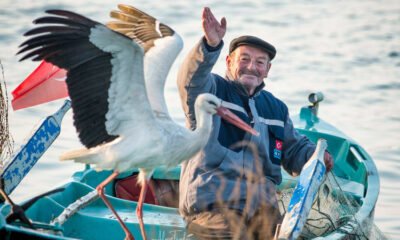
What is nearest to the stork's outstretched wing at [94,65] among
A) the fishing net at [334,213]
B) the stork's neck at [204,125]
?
the stork's neck at [204,125]

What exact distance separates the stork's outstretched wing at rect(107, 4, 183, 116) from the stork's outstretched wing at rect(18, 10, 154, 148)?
1.43 ft

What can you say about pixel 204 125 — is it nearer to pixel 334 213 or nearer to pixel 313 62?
pixel 334 213

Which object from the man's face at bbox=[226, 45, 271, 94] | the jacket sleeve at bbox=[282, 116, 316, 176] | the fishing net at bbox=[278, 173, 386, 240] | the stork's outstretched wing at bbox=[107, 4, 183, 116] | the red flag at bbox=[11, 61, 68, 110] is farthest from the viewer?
the red flag at bbox=[11, 61, 68, 110]

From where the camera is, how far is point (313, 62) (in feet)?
50.0

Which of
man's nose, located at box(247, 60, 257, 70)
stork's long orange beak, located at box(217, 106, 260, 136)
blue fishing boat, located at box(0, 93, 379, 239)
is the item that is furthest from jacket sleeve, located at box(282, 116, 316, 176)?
stork's long orange beak, located at box(217, 106, 260, 136)

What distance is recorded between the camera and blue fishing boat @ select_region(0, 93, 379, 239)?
7.25m

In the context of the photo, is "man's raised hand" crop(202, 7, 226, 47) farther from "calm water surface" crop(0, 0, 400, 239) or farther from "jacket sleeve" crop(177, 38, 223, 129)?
"calm water surface" crop(0, 0, 400, 239)

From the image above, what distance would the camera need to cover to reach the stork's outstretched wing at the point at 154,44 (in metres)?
7.18

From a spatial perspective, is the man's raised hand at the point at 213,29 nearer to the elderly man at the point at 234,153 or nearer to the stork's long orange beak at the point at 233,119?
the elderly man at the point at 234,153

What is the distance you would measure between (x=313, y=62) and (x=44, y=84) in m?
7.66

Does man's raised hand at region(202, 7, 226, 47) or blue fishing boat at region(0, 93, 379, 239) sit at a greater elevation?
man's raised hand at region(202, 7, 226, 47)

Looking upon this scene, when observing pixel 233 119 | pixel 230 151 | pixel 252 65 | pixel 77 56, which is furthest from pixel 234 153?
pixel 77 56

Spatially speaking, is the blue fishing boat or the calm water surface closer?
the blue fishing boat

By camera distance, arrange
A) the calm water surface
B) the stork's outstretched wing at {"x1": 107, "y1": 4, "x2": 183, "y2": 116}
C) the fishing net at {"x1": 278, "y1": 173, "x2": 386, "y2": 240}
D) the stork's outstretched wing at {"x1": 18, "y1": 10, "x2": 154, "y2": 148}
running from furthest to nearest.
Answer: the calm water surface → the fishing net at {"x1": 278, "y1": 173, "x2": 386, "y2": 240} → the stork's outstretched wing at {"x1": 107, "y1": 4, "x2": 183, "y2": 116} → the stork's outstretched wing at {"x1": 18, "y1": 10, "x2": 154, "y2": 148}
